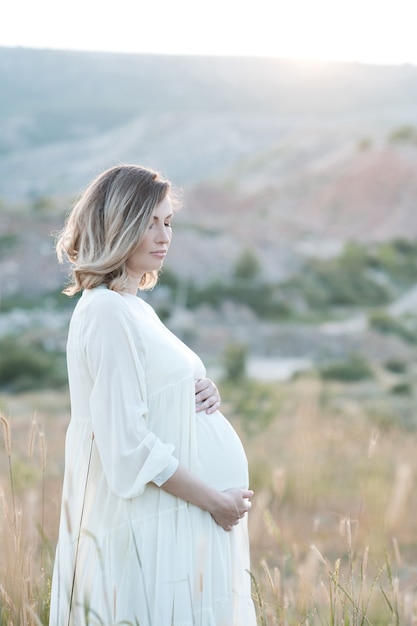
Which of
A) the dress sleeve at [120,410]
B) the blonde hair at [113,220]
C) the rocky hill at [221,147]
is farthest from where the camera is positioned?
the rocky hill at [221,147]

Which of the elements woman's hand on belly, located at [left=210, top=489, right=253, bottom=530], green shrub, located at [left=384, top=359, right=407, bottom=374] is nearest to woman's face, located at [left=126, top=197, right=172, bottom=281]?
woman's hand on belly, located at [left=210, top=489, right=253, bottom=530]

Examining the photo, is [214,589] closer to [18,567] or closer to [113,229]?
[18,567]

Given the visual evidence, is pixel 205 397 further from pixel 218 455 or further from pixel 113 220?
pixel 113 220

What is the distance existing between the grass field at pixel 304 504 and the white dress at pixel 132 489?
0.13 m

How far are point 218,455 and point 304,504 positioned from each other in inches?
209

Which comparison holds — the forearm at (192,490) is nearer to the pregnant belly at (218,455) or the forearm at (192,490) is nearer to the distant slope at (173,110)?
the pregnant belly at (218,455)

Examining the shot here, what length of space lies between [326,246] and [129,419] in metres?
42.4

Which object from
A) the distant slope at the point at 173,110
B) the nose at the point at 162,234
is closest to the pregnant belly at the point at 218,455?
the nose at the point at 162,234

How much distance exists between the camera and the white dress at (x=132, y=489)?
2.44 meters

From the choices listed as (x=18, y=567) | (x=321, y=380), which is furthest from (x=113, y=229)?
(x=321, y=380)

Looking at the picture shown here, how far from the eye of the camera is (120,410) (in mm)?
2424

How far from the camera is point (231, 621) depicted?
255 centimetres

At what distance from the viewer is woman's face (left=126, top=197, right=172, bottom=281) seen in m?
2.62

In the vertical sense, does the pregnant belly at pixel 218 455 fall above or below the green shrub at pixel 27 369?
above
